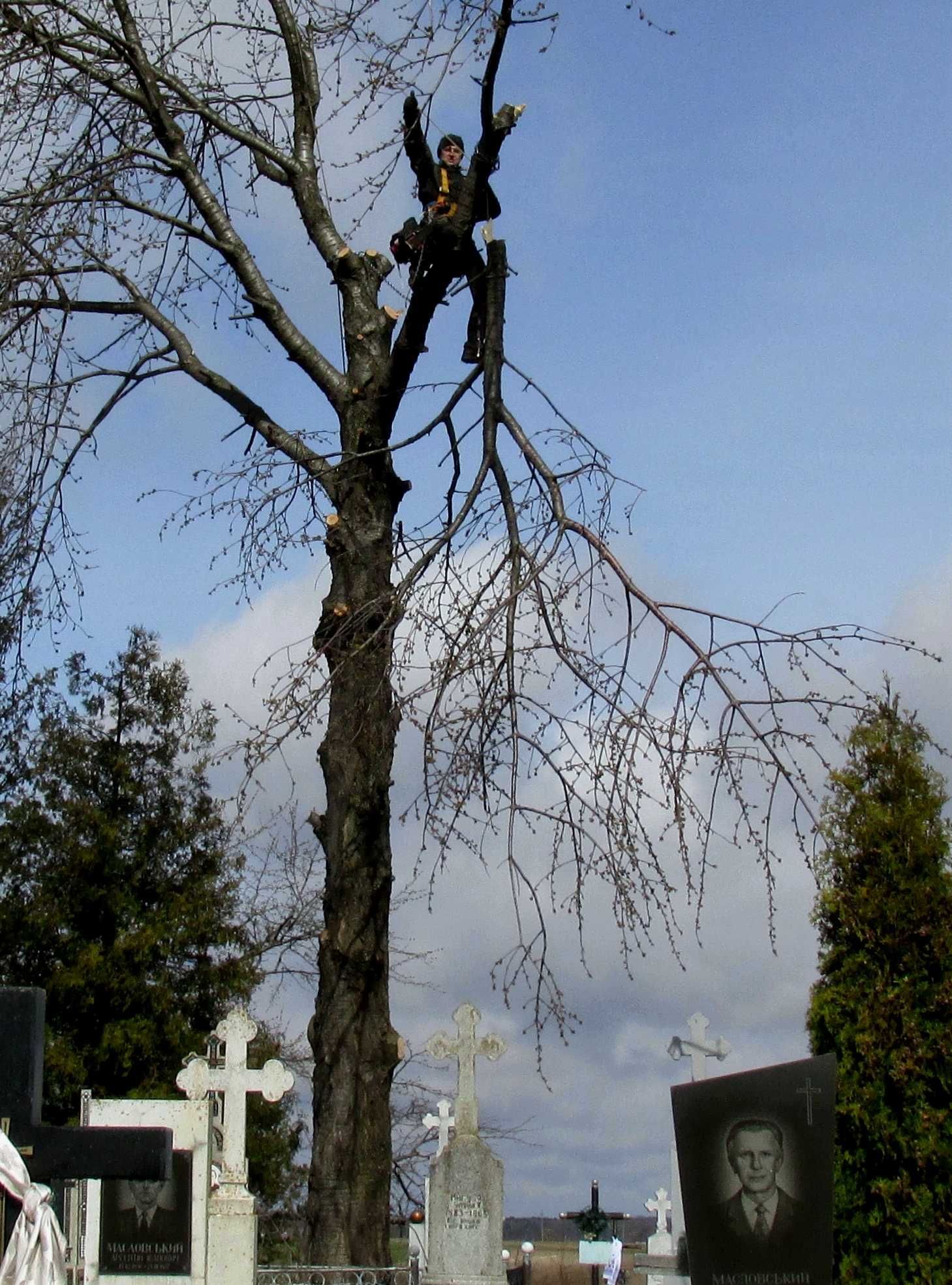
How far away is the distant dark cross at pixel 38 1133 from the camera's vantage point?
4.47m

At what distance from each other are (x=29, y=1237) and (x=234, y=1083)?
7.05 m

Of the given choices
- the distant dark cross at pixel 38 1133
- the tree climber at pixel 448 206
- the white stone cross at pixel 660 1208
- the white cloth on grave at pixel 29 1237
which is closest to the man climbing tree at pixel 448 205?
the tree climber at pixel 448 206

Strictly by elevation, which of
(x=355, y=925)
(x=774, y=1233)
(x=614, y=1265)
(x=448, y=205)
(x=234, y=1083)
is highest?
(x=448, y=205)

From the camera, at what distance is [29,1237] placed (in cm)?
418

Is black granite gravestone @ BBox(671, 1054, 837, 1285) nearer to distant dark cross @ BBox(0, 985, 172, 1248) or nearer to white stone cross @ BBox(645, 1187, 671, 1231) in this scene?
distant dark cross @ BBox(0, 985, 172, 1248)

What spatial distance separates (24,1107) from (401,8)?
6003mm

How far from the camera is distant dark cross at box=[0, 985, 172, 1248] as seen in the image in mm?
4473

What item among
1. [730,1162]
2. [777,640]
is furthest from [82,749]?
[777,640]

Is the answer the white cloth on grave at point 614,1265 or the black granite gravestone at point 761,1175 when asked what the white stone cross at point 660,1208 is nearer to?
the white cloth on grave at point 614,1265

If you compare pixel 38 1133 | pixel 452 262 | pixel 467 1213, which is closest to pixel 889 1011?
pixel 467 1213

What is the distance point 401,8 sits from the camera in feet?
27.1

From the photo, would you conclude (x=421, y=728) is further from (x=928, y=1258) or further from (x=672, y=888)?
(x=928, y=1258)

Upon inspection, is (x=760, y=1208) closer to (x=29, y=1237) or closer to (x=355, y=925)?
(x=355, y=925)

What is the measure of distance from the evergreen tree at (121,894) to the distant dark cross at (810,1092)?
919 cm
